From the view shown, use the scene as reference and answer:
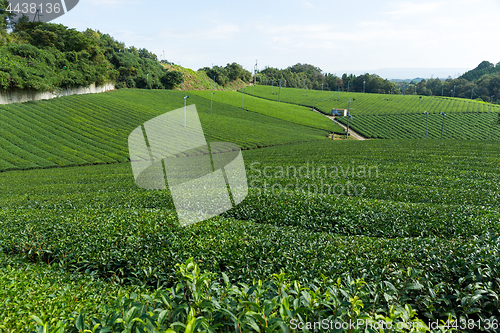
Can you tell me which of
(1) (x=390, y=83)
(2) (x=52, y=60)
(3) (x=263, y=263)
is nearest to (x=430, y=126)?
(1) (x=390, y=83)

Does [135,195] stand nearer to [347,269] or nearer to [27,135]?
[347,269]

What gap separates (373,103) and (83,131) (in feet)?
320

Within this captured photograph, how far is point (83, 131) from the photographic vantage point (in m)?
41.2

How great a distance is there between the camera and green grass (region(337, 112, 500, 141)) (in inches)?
2586

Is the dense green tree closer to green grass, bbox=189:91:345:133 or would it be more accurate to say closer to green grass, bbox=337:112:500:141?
green grass, bbox=189:91:345:133

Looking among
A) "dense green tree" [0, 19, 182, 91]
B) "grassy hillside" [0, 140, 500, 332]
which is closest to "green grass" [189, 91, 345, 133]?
"dense green tree" [0, 19, 182, 91]

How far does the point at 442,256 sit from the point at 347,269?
1736 mm

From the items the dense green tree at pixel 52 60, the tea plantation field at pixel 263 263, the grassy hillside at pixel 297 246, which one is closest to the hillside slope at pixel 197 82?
the dense green tree at pixel 52 60

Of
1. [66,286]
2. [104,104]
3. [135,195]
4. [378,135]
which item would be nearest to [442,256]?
[66,286]

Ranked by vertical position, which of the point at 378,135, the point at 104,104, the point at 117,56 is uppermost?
the point at 117,56

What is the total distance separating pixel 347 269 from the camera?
5.12m

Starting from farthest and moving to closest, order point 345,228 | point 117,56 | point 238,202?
1. point 117,56
2. point 238,202
3. point 345,228

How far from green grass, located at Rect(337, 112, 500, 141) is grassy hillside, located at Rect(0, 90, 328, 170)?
51.2ft

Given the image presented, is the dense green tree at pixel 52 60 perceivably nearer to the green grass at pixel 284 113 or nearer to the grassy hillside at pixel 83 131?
the grassy hillside at pixel 83 131
